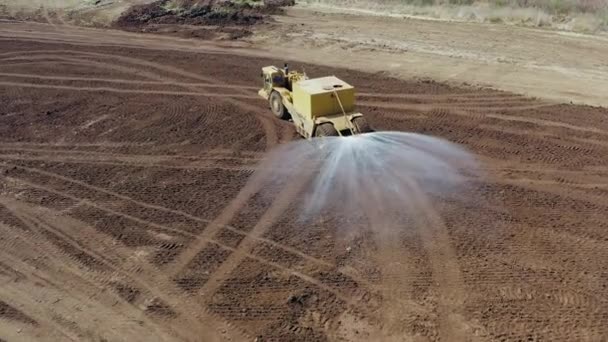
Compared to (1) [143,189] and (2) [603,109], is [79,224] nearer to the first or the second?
(1) [143,189]

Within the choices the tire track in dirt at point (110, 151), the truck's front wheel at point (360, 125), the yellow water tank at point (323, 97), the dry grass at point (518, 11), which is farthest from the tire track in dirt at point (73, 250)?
the dry grass at point (518, 11)

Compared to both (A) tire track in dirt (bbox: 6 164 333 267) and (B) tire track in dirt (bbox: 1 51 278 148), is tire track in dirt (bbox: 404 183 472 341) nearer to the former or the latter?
(A) tire track in dirt (bbox: 6 164 333 267)

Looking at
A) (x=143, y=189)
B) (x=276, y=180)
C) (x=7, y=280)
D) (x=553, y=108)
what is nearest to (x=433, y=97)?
(x=553, y=108)

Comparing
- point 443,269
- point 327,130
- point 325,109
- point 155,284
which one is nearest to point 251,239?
point 155,284

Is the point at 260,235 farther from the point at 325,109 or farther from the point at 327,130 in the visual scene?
the point at 325,109

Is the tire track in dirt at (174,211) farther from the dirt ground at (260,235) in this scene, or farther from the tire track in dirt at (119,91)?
the tire track in dirt at (119,91)

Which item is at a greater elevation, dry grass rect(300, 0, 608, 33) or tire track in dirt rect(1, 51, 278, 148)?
dry grass rect(300, 0, 608, 33)

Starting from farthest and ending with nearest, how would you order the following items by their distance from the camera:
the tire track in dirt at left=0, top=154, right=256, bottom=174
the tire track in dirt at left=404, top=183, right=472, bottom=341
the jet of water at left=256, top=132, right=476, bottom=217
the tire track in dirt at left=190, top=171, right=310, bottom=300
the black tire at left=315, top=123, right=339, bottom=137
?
1. the tire track in dirt at left=0, top=154, right=256, bottom=174
2. the black tire at left=315, top=123, right=339, bottom=137
3. the jet of water at left=256, top=132, right=476, bottom=217
4. the tire track in dirt at left=190, top=171, right=310, bottom=300
5. the tire track in dirt at left=404, top=183, right=472, bottom=341

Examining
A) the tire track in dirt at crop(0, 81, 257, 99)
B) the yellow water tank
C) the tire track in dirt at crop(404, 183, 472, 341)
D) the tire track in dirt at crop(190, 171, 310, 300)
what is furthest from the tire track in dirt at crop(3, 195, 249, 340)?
the tire track in dirt at crop(0, 81, 257, 99)
